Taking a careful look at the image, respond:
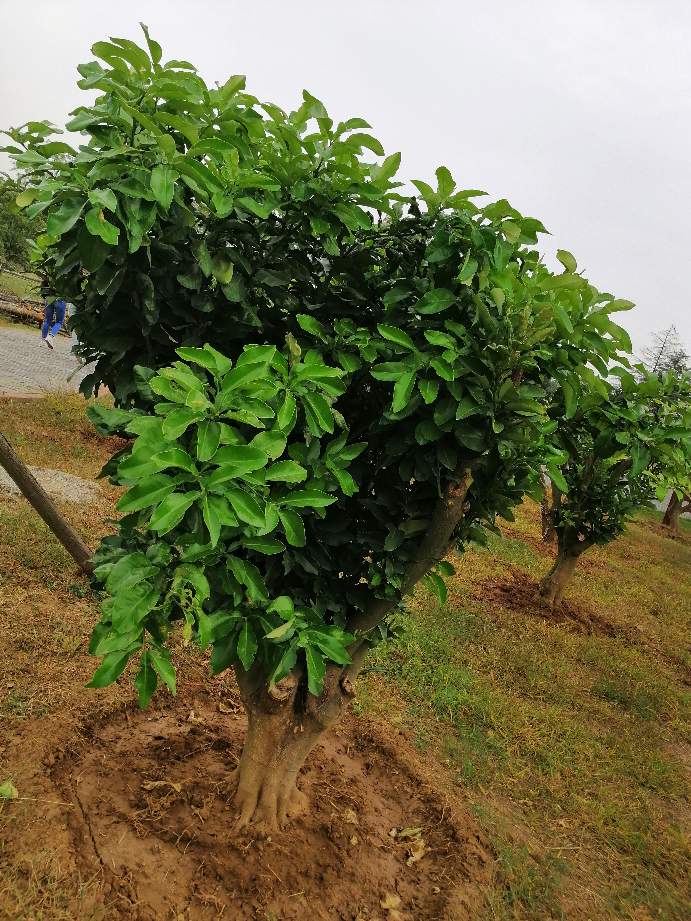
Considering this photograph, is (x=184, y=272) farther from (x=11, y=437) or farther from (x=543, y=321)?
(x=11, y=437)

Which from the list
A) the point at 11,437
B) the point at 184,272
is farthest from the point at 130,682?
the point at 11,437

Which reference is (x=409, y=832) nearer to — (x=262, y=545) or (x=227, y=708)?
→ (x=227, y=708)

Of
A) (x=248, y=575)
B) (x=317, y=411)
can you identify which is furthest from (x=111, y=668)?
(x=317, y=411)

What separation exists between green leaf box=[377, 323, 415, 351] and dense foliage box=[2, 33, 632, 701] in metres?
0.01

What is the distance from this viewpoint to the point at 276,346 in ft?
6.77

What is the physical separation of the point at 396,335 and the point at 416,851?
96.8 inches

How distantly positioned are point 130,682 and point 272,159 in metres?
3.09

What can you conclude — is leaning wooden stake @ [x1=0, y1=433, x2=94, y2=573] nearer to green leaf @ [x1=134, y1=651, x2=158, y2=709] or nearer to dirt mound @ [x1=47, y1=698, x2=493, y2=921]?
dirt mound @ [x1=47, y1=698, x2=493, y2=921]

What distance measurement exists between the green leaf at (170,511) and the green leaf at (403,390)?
0.74m

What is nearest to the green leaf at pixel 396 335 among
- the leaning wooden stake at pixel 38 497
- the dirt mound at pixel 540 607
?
the leaning wooden stake at pixel 38 497

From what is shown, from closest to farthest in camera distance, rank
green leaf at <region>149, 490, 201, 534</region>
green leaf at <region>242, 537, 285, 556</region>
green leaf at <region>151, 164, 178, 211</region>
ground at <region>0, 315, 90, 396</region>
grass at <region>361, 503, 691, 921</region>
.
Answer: green leaf at <region>149, 490, 201, 534</region>, green leaf at <region>151, 164, 178, 211</region>, green leaf at <region>242, 537, 285, 556</region>, grass at <region>361, 503, 691, 921</region>, ground at <region>0, 315, 90, 396</region>

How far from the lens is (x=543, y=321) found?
1.88m

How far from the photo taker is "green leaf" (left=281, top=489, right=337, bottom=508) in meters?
1.78

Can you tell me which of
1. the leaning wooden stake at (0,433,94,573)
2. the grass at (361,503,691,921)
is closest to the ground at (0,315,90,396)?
the leaning wooden stake at (0,433,94,573)
